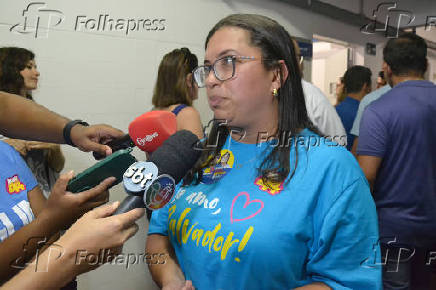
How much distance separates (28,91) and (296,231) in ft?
6.27

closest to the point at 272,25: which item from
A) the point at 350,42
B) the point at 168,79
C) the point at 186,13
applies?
the point at 168,79

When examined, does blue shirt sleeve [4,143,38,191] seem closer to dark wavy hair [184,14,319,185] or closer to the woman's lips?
dark wavy hair [184,14,319,185]

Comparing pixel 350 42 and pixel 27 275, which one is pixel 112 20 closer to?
pixel 27 275

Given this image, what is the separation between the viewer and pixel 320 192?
91cm

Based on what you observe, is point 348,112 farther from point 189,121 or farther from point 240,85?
point 240,85

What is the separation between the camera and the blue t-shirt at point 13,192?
3.10 feet

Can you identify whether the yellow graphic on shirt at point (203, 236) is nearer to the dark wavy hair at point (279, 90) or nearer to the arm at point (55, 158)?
the dark wavy hair at point (279, 90)

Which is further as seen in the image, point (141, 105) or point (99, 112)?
point (141, 105)

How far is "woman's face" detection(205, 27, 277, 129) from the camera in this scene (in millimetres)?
1033

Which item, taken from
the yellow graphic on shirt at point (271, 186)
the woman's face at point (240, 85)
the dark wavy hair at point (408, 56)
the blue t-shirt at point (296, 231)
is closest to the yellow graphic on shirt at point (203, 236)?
the blue t-shirt at point (296, 231)

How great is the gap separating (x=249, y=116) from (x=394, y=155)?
1.02 metres

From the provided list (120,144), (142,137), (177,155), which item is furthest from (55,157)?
(177,155)

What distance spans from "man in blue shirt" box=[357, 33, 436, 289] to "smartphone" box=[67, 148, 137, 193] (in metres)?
1.32

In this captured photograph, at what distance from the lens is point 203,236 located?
979mm
